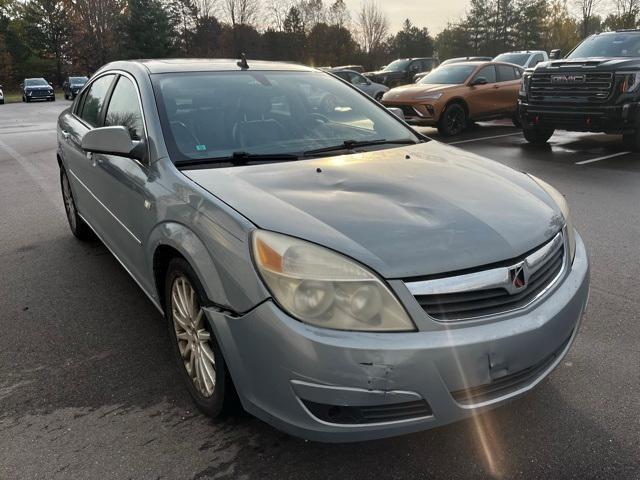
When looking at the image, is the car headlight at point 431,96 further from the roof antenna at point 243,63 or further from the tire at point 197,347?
the tire at point 197,347

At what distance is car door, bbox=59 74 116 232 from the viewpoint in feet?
13.1

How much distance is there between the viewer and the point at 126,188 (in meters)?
3.18

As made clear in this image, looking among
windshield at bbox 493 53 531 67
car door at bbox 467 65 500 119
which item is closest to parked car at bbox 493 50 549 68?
windshield at bbox 493 53 531 67

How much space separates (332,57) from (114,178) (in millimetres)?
58587

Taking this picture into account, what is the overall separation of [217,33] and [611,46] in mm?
55058

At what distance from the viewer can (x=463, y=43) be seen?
71375 mm

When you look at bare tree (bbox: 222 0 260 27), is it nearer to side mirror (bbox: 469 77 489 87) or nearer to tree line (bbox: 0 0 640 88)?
tree line (bbox: 0 0 640 88)

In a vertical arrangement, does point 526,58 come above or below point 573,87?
above

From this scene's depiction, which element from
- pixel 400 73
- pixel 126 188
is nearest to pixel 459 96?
pixel 126 188

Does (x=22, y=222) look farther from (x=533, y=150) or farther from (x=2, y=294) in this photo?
(x=533, y=150)

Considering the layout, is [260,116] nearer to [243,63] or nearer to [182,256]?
[243,63]

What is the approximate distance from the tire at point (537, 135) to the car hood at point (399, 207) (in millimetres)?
8159

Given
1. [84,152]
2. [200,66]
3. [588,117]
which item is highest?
[200,66]

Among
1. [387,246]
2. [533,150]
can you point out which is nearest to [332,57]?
[533,150]
